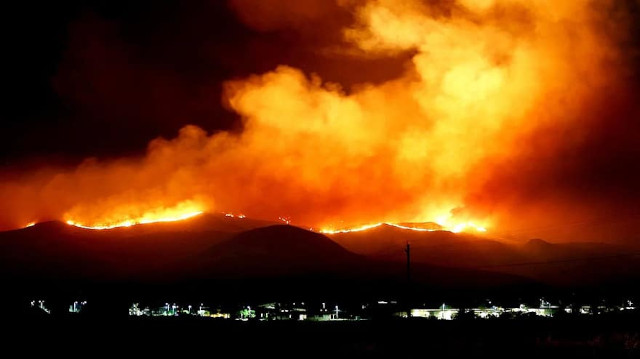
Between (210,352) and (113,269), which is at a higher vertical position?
(113,269)

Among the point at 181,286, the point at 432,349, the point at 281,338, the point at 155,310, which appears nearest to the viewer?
the point at 432,349

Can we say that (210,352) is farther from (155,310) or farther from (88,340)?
(155,310)

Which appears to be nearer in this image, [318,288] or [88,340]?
[88,340]

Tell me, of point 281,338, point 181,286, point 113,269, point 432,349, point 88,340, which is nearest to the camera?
point 432,349

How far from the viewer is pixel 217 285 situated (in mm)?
166875

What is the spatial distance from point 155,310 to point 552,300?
9447 centimetres

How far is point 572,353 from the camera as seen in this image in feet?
92.8

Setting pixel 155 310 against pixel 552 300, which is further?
pixel 552 300

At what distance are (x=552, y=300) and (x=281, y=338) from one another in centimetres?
13127

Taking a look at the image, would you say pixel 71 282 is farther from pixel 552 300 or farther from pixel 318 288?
pixel 552 300

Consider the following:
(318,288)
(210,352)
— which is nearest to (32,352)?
(210,352)

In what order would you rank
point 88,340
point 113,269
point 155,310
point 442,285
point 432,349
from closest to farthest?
point 432,349 < point 88,340 < point 155,310 < point 442,285 < point 113,269

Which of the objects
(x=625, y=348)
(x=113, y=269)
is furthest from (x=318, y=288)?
(x=625, y=348)

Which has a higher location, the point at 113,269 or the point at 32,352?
the point at 113,269
